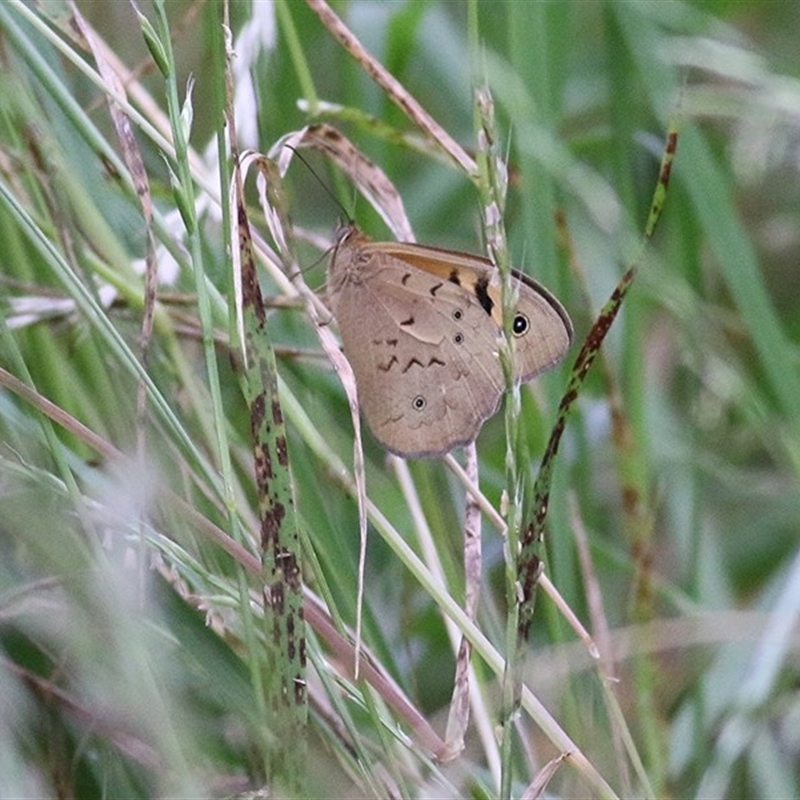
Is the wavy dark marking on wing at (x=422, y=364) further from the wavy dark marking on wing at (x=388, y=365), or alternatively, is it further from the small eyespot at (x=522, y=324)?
the small eyespot at (x=522, y=324)

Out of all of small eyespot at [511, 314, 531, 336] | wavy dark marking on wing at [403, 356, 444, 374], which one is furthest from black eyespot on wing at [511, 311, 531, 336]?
wavy dark marking on wing at [403, 356, 444, 374]

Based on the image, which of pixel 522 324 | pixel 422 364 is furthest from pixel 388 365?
pixel 522 324

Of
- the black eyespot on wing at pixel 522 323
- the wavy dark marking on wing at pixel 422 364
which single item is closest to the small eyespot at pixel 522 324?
the black eyespot on wing at pixel 522 323

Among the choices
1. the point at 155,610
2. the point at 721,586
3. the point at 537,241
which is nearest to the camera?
the point at 155,610

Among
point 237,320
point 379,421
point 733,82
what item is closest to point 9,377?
point 237,320

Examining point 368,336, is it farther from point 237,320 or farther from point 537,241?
point 237,320

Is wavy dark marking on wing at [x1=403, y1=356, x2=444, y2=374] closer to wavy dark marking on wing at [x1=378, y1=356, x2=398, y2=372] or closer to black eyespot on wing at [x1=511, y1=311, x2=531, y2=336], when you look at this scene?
wavy dark marking on wing at [x1=378, y1=356, x2=398, y2=372]
